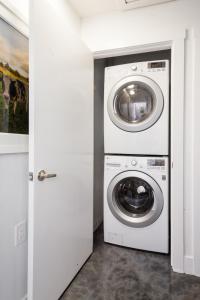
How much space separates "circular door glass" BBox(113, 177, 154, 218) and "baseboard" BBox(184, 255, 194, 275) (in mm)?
476

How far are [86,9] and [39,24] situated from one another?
0.86m

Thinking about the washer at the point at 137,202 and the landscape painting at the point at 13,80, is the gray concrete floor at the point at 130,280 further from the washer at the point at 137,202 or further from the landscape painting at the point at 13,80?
the landscape painting at the point at 13,80

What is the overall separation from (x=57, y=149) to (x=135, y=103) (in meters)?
1.05

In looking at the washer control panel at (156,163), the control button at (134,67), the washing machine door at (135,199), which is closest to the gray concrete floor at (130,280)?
the washing machine door at (135,199)

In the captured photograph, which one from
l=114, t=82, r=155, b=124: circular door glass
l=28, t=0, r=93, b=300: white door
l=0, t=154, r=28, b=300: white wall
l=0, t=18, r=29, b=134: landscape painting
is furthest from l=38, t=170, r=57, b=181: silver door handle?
l=114, t=82, r=155, b=124: circular door glass

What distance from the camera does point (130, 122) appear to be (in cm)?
191

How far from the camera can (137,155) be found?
6.08ft

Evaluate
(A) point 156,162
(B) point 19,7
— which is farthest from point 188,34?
(B) point 19,7

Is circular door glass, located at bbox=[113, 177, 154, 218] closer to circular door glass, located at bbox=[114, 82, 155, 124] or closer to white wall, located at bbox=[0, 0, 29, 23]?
circular door glass, located at bbox=[114, 82, 155, 124]

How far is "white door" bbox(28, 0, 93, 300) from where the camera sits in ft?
3.30

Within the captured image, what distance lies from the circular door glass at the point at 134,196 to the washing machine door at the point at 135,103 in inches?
20.5

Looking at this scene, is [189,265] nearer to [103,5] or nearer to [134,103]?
[134,103]

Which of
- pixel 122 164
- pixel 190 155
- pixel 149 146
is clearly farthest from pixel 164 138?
pixel 122 164

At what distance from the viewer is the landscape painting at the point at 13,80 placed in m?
0.99
